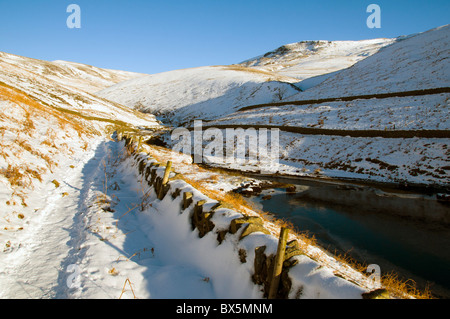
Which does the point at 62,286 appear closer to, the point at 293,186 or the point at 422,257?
the point at 422,257

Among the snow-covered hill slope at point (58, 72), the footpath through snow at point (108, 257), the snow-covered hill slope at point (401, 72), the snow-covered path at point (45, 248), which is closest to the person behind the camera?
the snow-covered path at point (45, 248)

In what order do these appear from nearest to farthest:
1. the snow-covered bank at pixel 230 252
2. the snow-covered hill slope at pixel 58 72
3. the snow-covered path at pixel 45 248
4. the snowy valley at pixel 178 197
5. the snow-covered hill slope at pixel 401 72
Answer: the snow-covered bank at pixel 230 252 < the snow-covered path at pixel 45 248 < the snowy valley at pixel 178 197 < the snow-covered hill slope at pixel 401 72 < the snow-covered hill slope at pixel 58 72

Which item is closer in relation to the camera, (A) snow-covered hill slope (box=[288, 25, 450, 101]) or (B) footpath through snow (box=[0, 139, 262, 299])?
(B) footpath through snow (box=[0, 139, 262, 299])

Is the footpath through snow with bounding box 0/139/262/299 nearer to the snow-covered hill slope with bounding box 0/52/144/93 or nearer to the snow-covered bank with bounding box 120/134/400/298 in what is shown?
the snow-covered bank with bounding box 120/134/400/298

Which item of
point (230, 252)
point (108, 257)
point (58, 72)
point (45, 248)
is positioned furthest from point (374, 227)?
point (58, 72)

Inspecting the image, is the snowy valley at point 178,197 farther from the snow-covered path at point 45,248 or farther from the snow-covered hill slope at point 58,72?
the snow-covered hill slope at point 58,72

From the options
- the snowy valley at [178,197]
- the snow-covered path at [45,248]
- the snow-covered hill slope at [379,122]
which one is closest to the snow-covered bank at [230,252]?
the snowy valley at [178,197]

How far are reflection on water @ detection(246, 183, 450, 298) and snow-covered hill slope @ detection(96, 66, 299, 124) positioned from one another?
48673mm

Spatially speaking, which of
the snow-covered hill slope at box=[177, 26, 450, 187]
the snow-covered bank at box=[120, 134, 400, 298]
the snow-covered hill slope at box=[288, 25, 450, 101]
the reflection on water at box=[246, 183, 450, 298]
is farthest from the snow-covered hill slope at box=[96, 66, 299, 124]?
the snow-covered bank at box=[120, 134, 400, 298]

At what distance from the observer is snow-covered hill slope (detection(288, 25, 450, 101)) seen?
34.7m

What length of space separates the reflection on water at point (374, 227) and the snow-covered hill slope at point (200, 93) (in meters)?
48.7

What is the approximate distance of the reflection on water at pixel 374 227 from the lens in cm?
890

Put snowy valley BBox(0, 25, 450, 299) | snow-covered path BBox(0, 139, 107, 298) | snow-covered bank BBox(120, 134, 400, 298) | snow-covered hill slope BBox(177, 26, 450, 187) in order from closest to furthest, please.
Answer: snow-covered bank BBox(120, 134, 400, 298), snow-covered path BBox(0, 139, 107, 298), snowy valley BBox(0, 25, 450, 299), snow-covered hill slope BBox(177, 26, 450, 187)
